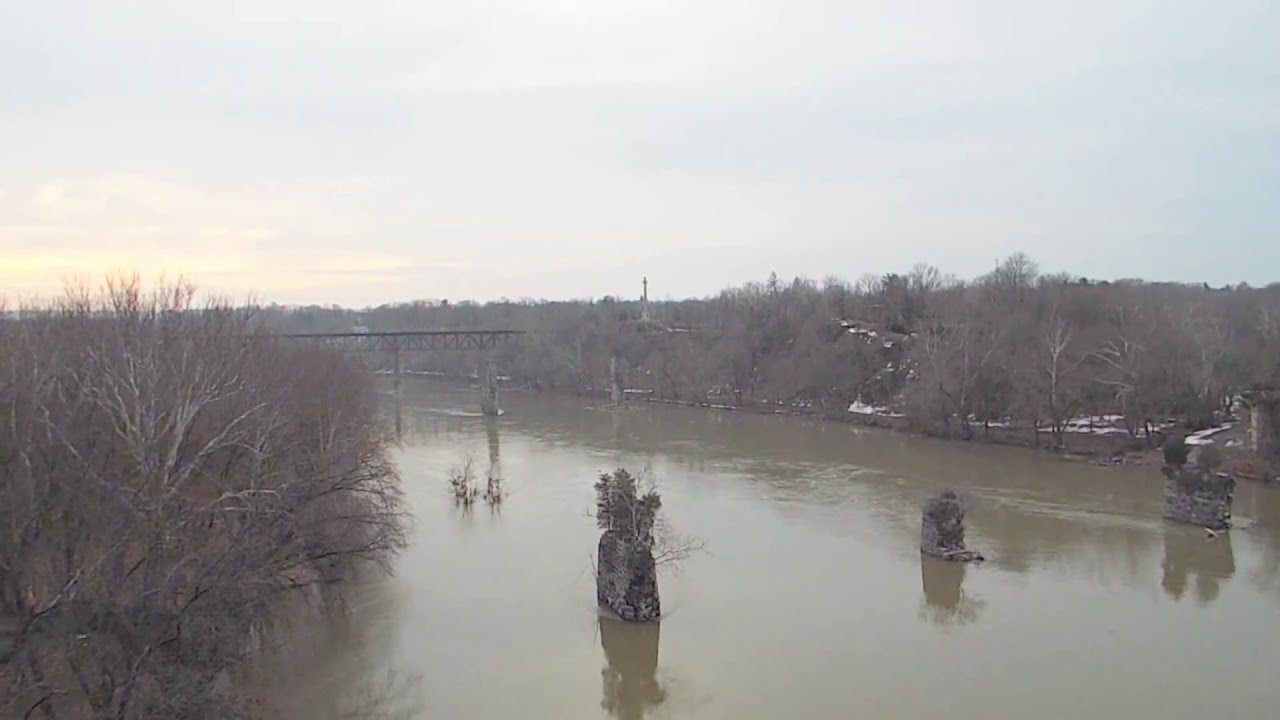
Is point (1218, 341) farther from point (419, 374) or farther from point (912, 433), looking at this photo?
point (419, 374)

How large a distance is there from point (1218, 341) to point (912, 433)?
11.5 meters

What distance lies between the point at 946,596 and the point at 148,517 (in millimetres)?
12359

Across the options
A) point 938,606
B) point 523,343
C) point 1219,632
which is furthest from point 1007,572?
point 523,343

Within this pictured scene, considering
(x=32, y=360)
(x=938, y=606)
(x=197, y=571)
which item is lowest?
(x=938, y=606)

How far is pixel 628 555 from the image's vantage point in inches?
568

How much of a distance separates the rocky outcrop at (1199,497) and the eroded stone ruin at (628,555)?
12749 millimetres

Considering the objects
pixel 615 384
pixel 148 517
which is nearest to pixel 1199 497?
pixel 148 517

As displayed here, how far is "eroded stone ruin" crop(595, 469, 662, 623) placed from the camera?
47.0 ft

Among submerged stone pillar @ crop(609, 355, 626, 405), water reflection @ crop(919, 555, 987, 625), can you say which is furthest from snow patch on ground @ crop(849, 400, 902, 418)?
water reflection @ crop(919, 555, 987, 625)

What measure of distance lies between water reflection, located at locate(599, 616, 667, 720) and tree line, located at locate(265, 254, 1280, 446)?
21465 mm

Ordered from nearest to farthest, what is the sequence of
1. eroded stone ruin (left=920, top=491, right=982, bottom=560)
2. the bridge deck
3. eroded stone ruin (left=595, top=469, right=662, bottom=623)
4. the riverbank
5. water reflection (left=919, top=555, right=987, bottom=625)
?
eroded stone ruin (left=595, top=469, right=662, bottom=623) → water reflection (left=919, top=555, right=987, bottom=625) → eroded stone ruin (left=920, top=491, right=982, bottom=560) → the riverbank → the bridge deck

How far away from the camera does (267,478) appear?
13242mm

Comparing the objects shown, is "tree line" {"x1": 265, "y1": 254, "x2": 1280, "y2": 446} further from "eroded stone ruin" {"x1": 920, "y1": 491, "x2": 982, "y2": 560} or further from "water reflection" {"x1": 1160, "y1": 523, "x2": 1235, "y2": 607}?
"eroded stone ruin" {"x1": 920, "y1": 491, "x2": 982, "y2": 560}

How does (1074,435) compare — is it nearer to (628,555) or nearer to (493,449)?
(493,449)
